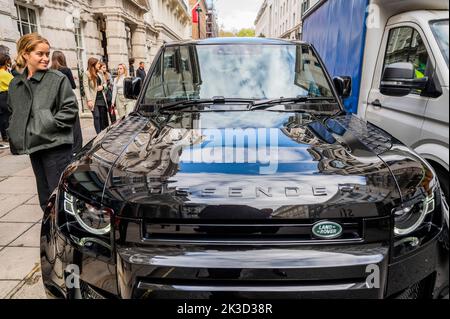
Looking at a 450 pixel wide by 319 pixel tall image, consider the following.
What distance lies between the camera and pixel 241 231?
1.59 meters

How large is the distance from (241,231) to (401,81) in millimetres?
1915

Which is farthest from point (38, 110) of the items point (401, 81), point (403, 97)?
point (403, 97)

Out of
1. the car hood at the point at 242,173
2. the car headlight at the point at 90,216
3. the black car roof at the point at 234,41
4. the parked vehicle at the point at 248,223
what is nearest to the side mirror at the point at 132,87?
the black car roof at the point at 234,41

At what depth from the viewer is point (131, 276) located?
156 cm

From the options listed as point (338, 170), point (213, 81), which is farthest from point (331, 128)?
point (213, 81)

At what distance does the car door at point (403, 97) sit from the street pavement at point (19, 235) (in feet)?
10.4

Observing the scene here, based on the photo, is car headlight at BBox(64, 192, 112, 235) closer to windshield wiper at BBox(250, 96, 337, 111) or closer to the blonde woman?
windshield wiper at BBox(250, 96, 337, 111)

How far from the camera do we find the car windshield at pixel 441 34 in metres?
2.65

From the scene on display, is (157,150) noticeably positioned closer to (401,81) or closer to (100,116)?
(401,81)

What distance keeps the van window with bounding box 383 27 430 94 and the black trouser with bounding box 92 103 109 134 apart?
6.00 m

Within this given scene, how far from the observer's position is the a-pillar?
16172 mm

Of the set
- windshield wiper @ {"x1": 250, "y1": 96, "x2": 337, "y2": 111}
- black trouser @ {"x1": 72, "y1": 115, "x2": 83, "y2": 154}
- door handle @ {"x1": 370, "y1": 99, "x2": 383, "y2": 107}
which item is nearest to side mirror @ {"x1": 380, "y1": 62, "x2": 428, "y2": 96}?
windshield wiper @ {"x1": 250, "y1": 96, "x2": 337, "y2": 111}
